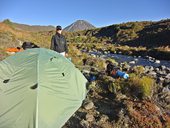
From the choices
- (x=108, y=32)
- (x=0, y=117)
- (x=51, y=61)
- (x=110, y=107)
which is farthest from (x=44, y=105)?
(x=108, y=32)

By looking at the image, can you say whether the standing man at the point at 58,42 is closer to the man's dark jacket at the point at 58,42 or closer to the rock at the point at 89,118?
the man's dark jacket at the point at 58,42

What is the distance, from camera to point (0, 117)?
23.0ft

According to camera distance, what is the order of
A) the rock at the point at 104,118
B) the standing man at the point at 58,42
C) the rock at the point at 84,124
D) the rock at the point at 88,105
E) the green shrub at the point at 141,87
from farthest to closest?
the standing man at the point at 58,42
the green shrub at the point at 141,87
the rock at the point at 88,105
the rock at the point at 104,118
the rock at the point at 84,124

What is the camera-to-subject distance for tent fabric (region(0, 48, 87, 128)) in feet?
22.4

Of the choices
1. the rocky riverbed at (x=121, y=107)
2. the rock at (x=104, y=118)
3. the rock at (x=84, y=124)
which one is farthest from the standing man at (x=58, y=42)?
the rock at (x=84, y=124)

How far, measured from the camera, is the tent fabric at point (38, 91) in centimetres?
683

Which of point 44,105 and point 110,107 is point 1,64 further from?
point 110,107

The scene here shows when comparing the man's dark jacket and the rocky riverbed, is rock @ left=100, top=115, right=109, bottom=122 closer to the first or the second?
the rocky riverbed

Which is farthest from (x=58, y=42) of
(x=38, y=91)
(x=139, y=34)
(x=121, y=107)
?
(x=139, y=34)

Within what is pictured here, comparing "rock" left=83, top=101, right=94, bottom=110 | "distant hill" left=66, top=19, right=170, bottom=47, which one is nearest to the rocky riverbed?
"rock" left=83, top=101, right=94, bottom=110

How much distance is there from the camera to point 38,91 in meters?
7.29

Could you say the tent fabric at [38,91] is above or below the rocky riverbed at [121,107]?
above

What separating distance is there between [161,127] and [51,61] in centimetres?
371

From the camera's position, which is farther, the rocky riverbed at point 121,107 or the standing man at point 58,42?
the standing man at point 58,42
